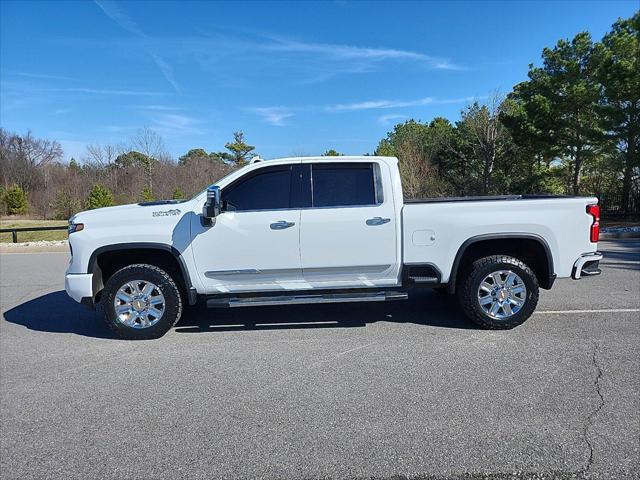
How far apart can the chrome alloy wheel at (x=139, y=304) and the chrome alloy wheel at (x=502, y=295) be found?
3.83 metres

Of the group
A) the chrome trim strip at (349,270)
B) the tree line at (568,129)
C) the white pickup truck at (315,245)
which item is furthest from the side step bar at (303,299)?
the tree line at (568,129)

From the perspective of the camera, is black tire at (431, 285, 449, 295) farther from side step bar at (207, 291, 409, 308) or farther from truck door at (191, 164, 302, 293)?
A: truck door at (191, 164, 302, 293)

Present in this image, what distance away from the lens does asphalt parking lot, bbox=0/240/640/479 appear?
2.60m

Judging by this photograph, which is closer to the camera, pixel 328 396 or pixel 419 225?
pixel 328 396

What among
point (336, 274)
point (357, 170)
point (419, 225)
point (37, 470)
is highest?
point (357, 170)

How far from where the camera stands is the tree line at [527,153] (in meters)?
17.9

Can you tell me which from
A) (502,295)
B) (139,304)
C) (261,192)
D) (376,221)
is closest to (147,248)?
(139,304)

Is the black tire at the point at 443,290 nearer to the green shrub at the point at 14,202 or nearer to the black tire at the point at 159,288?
the black tire at the point at 159,288

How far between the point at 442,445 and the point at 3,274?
10683mm

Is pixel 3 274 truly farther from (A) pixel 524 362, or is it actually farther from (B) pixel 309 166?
(A) pixel 524 362

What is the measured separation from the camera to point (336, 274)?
4867 mm

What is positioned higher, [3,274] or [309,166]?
[309,166]

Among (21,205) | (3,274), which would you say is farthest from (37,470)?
(21,205)

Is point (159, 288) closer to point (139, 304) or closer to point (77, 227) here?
point (139, 304)
